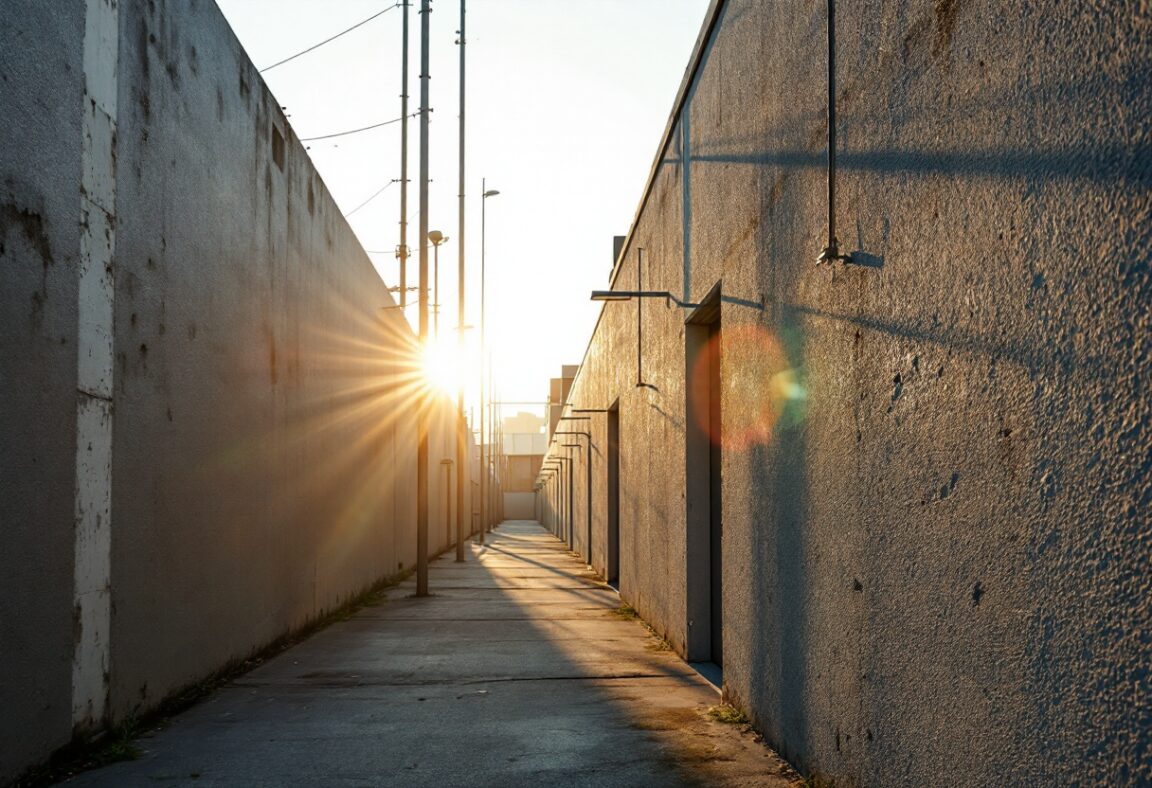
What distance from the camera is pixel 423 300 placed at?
40.9 feet

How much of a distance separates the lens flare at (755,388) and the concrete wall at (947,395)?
0.02 m

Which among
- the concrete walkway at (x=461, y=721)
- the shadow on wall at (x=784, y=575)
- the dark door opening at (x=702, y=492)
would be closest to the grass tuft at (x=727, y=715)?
the concrete walkway at (x=461, y=721)

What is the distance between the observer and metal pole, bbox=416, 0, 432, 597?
12445 mm

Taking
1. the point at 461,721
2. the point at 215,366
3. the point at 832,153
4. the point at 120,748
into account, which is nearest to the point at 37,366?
the point at 120,748

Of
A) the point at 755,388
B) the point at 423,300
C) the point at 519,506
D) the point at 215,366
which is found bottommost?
the point at 519,506

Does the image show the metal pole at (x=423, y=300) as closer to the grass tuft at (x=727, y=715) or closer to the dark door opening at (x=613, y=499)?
the dark door opening at (x=613, y=499)

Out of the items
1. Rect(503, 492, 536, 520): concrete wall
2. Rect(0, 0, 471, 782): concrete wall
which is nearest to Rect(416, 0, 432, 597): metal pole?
Rect(0, 0, 471, 782): concrete wall

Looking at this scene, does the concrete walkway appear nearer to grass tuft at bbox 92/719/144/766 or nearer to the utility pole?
grass tuft at bbox 92/719/144/766

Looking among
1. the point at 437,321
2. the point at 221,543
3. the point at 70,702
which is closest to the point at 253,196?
the point at 221,543

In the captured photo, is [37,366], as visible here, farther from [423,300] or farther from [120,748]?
[423,300]

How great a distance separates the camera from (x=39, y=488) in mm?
3918

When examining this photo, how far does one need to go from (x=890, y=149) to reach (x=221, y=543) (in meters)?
4.80

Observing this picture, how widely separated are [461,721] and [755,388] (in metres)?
2.17

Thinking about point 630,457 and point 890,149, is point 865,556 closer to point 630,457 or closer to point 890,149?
point 890,149
